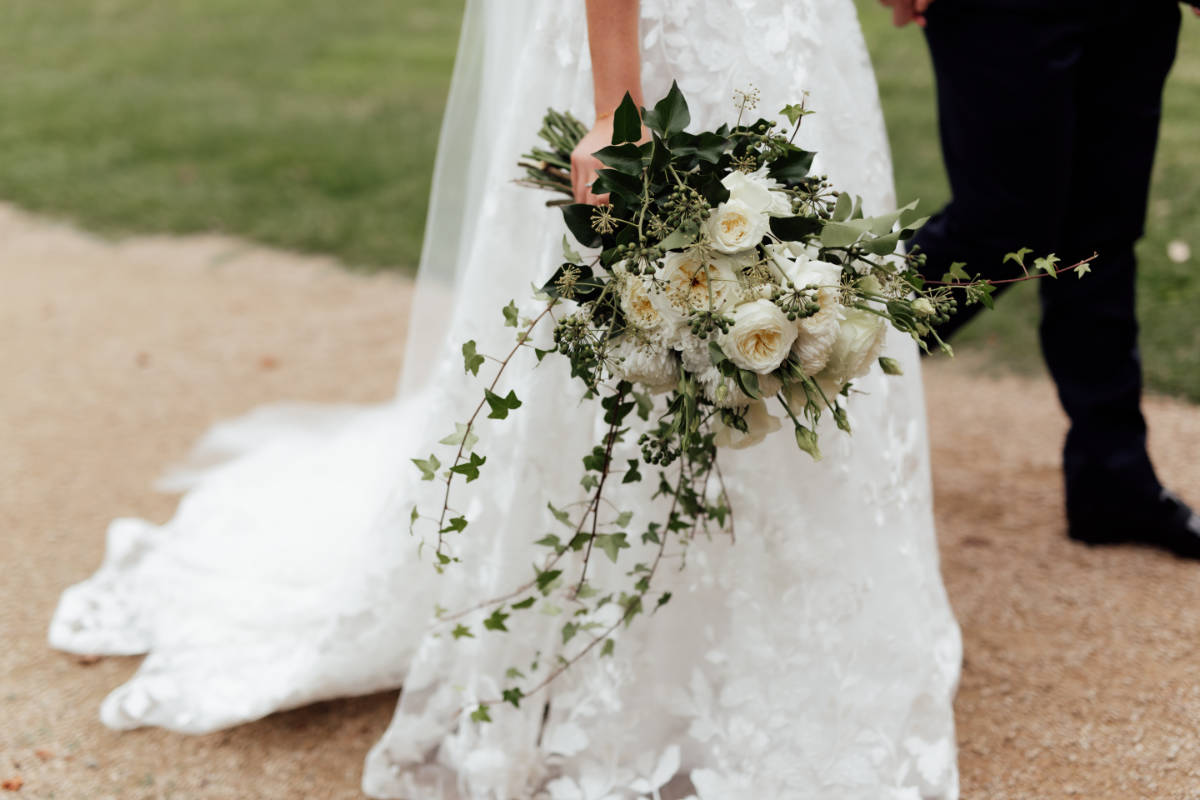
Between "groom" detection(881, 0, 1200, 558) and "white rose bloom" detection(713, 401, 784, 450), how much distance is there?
39.4 inches

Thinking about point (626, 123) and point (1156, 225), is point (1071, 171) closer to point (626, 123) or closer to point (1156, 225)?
point (626, 123)

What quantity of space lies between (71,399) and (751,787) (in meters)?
2.76

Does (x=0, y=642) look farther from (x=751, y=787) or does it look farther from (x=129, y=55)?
(x=129, y=55)

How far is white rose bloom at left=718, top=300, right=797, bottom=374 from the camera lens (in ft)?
4.32

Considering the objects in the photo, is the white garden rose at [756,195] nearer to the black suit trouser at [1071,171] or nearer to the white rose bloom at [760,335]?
the white rose bloom at [760,335]

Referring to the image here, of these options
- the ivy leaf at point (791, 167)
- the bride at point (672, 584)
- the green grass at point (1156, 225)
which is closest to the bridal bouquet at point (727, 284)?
the ivy leaf at point (791, 167)

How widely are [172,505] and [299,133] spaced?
152 inches

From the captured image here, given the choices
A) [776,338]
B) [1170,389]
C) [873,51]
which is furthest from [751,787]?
[873,51]

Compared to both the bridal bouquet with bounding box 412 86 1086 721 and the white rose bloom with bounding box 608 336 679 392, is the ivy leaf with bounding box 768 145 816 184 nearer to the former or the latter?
the bridal bouquet with bounding box 412 86 1086 721

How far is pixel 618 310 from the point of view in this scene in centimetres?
145

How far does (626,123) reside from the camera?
1.44 m

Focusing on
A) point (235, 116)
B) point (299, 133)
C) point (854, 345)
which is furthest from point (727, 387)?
point (235, 116)

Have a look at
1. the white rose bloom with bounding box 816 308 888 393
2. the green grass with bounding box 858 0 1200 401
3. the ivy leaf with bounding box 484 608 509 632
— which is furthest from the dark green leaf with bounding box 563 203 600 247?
the green grass with bounding box 858 0 1200 401

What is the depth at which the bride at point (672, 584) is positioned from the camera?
179cm
